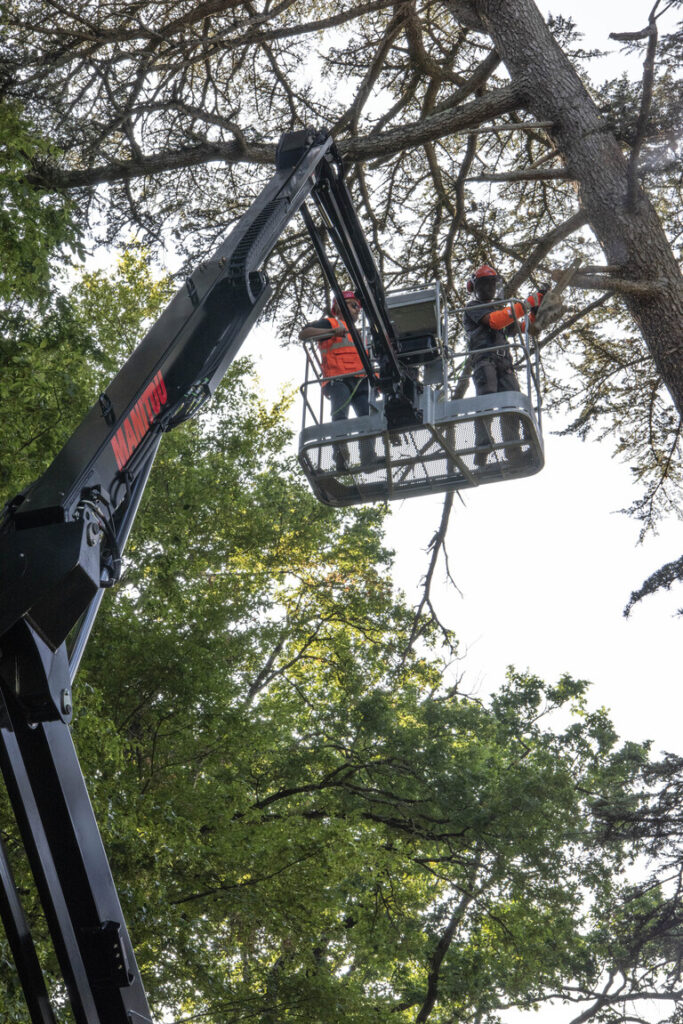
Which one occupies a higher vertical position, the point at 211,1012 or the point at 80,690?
the point at 80,690

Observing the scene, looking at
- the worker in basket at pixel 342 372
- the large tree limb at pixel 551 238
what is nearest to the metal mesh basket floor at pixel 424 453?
the worker in basket at pixel 342 372

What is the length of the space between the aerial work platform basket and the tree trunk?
1.24 meters

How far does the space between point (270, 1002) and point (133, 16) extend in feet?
37.5

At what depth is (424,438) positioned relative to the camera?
720 centimetres

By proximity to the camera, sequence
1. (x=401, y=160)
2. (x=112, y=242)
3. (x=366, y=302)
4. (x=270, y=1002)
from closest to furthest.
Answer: (x=366, y=302) → (x=112, y=242) → (x=401, y=160) → (x=270, y=1002)

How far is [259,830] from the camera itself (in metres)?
13.2

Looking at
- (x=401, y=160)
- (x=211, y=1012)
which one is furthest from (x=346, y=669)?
(x=401, y=160)

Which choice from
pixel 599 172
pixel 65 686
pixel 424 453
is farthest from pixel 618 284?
pixel 65 686

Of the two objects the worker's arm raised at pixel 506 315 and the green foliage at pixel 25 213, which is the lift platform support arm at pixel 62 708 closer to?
the worker's arm raised at pixel 506 315

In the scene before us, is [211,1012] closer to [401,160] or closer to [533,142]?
[401,160]

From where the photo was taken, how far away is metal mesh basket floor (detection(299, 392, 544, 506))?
22.3 feet

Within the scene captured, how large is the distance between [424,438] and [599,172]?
3175 mm

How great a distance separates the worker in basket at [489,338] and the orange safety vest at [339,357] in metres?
0.90

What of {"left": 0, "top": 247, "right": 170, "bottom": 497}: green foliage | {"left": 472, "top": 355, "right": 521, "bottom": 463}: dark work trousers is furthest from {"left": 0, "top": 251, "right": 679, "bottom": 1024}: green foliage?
{"left": 472, "top": 355, "right": 521, "bottom": 463}: dark work trousers
